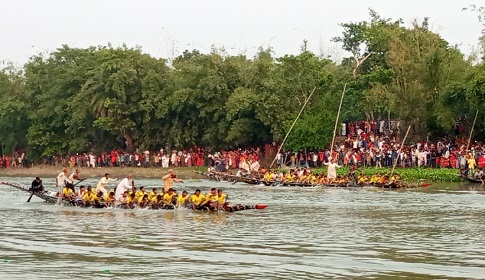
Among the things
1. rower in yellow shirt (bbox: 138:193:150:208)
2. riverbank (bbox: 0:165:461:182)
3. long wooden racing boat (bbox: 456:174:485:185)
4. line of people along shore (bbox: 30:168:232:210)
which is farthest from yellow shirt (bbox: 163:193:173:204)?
long wooden racing boat (bbox: 456:174:485:185)

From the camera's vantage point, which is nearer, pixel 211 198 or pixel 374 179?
pixel 211 198

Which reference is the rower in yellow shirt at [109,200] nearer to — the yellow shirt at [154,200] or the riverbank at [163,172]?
the yellow shirt at [154,200]

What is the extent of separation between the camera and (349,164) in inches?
1924

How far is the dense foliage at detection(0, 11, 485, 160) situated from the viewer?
51.2 metres

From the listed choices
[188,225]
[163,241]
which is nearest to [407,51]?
[188,225]

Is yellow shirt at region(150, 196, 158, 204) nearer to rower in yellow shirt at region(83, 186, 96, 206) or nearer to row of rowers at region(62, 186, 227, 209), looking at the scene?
row of rowers at region(62, 186, 227, 209)

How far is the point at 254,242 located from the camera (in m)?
20.4

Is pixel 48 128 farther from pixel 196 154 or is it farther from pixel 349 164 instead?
pixel 349 164

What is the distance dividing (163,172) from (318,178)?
1726 centimetres

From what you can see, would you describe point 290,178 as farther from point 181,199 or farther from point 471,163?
point 181,199

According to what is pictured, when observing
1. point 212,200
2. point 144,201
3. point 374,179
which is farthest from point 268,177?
point 212,200

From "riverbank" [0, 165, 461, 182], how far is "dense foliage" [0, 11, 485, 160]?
199cm

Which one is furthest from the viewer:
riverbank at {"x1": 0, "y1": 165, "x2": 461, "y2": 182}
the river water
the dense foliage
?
the dense foliage

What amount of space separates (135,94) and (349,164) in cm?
1978
